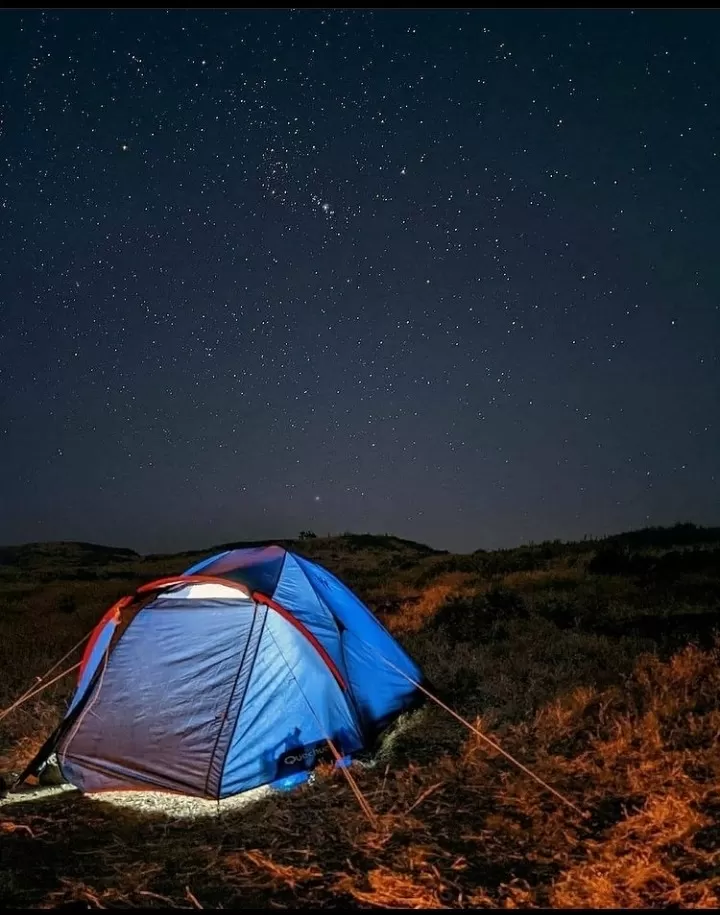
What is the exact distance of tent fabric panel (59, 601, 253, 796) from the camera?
7227 millimetres

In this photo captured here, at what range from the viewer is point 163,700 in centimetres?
760

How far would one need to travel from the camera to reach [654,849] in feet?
18.4

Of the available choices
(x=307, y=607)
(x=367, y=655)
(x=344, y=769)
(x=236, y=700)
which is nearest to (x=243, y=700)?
(x=236, y=700)

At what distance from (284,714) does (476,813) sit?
199cm

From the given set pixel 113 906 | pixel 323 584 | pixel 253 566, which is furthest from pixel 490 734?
pixel 113 906

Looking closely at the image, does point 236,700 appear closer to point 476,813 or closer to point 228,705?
point 228,705

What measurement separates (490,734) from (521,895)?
3081mm

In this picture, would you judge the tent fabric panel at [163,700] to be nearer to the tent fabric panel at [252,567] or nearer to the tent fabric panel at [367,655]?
the tent fabric panel at [252,567]

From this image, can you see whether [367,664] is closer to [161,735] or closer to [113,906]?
[161,735]

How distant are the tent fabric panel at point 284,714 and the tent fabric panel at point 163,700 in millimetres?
222

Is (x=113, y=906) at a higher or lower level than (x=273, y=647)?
lower

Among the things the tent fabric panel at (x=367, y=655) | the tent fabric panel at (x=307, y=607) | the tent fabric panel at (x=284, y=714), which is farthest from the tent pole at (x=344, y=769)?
the tent fabric panel at (x=367, y=655)

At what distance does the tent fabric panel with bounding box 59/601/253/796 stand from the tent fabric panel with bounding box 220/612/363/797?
222 mm

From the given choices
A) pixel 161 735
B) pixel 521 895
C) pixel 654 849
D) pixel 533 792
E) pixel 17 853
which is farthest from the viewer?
pixel 161 735
